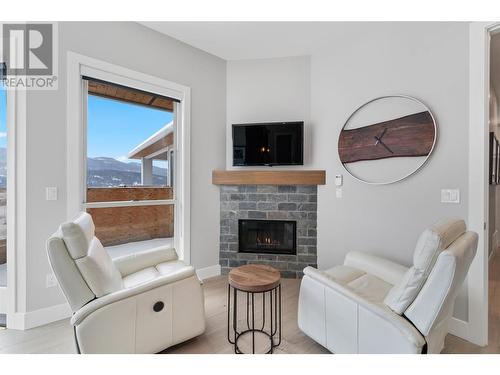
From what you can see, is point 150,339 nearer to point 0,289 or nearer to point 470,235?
point 0,289

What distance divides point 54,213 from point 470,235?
305 centimetres

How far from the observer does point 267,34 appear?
283 cm

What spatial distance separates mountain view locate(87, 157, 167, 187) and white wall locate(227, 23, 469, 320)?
1.36 meters

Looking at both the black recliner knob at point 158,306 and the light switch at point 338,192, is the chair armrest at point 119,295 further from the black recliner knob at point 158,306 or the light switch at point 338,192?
the light switch at point 338,192

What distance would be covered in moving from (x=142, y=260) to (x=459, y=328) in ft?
8.69

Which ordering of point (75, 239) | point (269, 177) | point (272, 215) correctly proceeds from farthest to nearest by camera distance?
1. point (272, 215)
2. point (269, 177)
3. point (75, 239)

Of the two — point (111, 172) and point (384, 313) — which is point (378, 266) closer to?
point (384, 313)

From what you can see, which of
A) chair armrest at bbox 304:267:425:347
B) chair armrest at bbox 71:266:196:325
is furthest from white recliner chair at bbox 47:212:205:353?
chair armrest at bbox 304:267:425:347

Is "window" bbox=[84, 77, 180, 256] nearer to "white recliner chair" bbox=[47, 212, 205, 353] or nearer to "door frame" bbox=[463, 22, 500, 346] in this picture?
"white recliner chair" bbox=[47, 212, 205, 353]

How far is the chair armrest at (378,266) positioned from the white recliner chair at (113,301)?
1.40m

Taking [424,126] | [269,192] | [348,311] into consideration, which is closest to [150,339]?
[348,311]

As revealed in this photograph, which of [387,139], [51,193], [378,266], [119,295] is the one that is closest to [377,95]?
[387,139]

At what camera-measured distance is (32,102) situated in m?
2.15

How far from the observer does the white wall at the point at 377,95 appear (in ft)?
7.02
